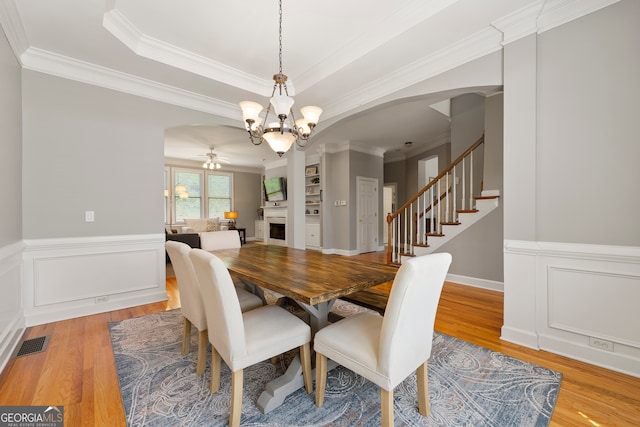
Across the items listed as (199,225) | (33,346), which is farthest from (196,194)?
(33,346)

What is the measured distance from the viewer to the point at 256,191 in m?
9.98

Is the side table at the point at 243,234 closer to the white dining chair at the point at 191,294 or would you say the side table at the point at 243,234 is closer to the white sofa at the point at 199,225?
the white sofa at the point at 199,225

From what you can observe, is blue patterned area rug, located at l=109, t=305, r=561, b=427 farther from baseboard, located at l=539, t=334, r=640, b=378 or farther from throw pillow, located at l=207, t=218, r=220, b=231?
throw pillow, located at l=207, t=218, r=220, b=231

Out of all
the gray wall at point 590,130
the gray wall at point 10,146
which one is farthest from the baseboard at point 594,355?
the gray wall at point 10,146

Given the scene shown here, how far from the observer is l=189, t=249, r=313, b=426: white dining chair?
133cm

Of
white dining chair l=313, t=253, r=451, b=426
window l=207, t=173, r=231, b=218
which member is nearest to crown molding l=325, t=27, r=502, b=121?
white dining chair l=313, t=253, r=451, b=426

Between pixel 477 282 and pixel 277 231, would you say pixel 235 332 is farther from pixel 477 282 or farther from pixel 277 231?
pixel 277 231

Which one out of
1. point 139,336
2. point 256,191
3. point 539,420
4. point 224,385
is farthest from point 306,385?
point 256,191

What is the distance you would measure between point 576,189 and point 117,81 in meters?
4.45

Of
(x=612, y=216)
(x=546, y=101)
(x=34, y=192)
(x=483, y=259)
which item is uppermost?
(x=546, y=101)

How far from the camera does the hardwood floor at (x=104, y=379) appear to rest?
149 centimetres

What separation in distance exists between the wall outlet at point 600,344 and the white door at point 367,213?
489cm

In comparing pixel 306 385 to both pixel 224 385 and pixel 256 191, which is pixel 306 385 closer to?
pixel 224 385

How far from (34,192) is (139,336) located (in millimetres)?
1759
